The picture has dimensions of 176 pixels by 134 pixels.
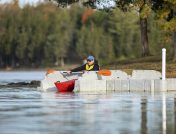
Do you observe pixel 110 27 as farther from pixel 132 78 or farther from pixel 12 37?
pixel 132 78

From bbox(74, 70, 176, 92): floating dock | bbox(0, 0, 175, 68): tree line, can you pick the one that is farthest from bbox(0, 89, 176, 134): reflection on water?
bbox(0, 0, 175, 68): tree line

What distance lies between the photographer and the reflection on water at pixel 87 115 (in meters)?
17.9

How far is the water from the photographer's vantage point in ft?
58.6

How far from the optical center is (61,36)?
162 m

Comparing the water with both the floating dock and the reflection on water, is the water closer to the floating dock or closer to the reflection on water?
the reflection on water

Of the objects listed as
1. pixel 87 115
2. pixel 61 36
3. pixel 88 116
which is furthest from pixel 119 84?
pixel 61 36

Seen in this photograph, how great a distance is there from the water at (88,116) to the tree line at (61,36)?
132 meters

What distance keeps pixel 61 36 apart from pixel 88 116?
5552 inches

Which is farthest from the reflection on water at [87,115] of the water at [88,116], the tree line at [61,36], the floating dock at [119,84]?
the tree line at [61,36]

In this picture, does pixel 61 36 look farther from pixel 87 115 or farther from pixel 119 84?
pixel 87 115

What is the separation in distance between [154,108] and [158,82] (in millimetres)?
11744

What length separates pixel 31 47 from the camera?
166 m

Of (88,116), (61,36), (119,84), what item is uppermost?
(61,36)

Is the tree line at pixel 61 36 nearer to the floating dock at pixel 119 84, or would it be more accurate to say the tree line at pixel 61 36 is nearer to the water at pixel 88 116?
the floating dock at pixel 119 84
